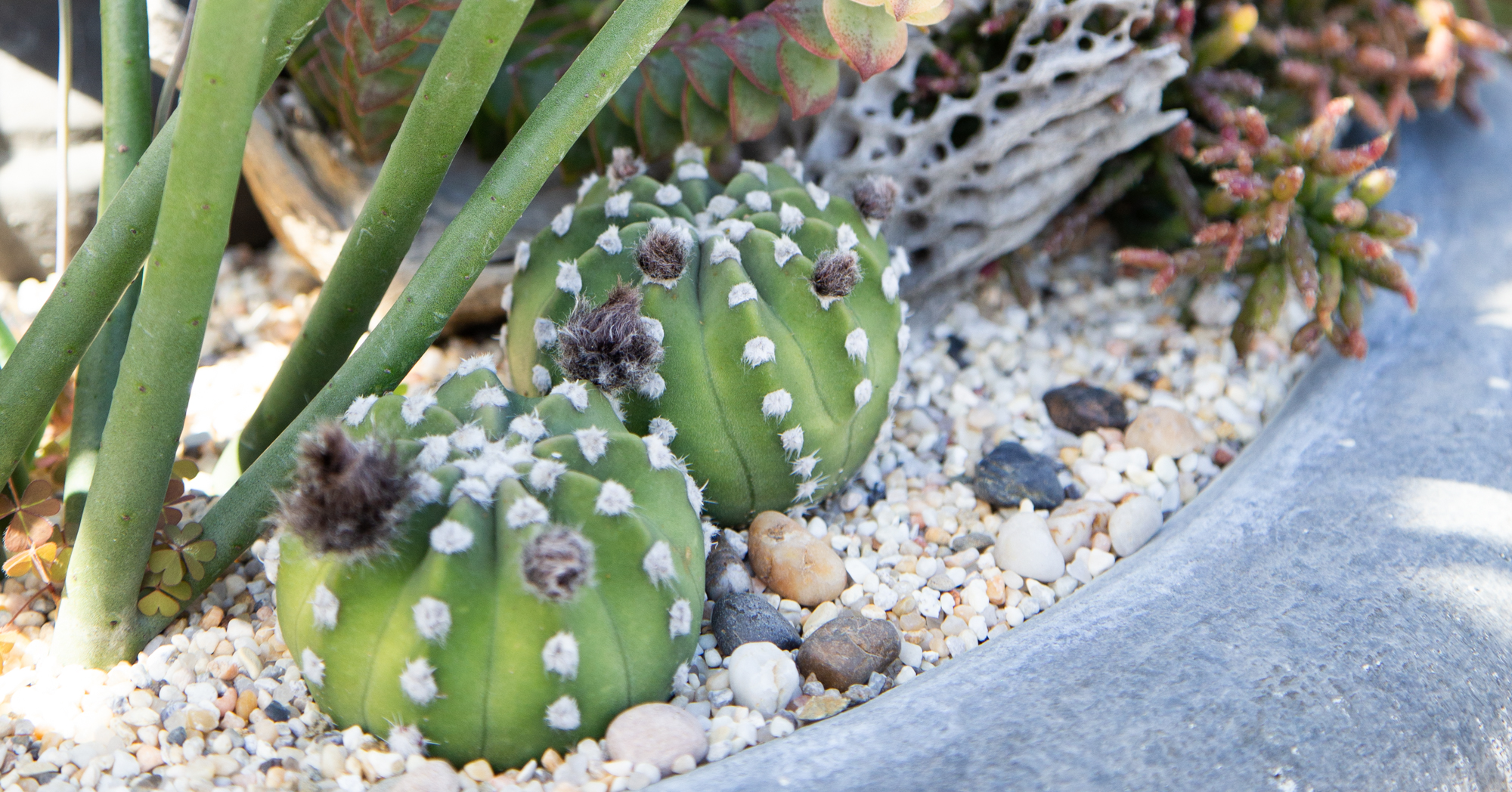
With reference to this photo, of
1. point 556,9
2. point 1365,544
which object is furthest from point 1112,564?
point 556,9

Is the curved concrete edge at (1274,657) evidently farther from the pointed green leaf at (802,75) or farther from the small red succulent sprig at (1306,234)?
the pointed green leaf at (802,75)

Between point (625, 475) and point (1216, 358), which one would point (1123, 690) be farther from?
point (1216, 358)

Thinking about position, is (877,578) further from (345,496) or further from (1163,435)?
(345,496)

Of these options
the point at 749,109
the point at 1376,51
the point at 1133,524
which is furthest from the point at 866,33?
the point at 1376,51

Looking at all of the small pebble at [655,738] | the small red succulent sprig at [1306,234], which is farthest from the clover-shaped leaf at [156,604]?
the small red succulent sprig at [1306,234]

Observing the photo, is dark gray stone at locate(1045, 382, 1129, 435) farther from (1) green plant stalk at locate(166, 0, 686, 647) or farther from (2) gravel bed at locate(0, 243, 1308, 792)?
(1) green plant stalk at locate(166, 0, 686, 647)
